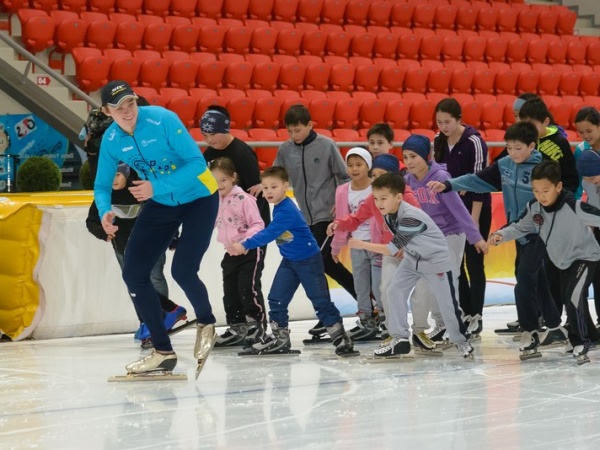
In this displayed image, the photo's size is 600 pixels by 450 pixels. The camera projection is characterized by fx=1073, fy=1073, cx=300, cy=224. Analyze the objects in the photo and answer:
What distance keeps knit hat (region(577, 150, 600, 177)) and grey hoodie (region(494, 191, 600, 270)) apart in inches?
20.6

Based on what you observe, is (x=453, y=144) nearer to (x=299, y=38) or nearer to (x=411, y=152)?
(x=411, y=152)

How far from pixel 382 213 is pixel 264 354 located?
1105 millimetres

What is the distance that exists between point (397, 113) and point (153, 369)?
863 centimetres

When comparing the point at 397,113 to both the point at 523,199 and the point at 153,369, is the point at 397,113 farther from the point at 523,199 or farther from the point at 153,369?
the point at 153,369

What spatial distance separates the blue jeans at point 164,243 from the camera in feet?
17.1

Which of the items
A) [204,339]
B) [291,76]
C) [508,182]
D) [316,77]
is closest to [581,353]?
[508,182]

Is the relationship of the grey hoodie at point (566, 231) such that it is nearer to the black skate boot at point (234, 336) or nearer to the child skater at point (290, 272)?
the child skater at point (290, 272)

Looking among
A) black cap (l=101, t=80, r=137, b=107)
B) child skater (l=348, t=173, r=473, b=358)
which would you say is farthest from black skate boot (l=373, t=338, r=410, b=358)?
black cap (l=101, t=80, r=137, b=107)

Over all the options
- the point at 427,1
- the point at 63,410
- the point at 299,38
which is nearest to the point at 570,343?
the point at 63,410

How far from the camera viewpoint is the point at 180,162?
17.0ft

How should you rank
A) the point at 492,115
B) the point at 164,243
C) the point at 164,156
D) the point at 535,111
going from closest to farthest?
the point at 164,156 → the point at 164,243 → the point at 535,111 → the point at 492,115

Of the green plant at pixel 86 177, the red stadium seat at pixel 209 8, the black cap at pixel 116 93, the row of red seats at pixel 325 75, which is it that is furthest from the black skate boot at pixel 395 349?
the red stadium seat at pixel 209 8

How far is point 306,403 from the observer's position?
455 cm

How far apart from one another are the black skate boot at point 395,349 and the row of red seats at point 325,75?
264 inches
